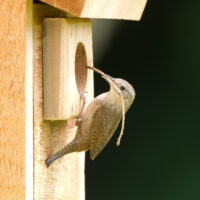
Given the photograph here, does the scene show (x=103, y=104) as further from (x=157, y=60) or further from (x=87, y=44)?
(x=157, y=60)

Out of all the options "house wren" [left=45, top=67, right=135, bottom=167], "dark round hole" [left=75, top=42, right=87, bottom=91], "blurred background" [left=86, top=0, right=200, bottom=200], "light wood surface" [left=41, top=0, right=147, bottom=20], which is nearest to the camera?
"light wood surface" [left=41, top=0, right=147, bottom=20]

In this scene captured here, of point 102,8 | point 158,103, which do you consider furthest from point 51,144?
point 158,103

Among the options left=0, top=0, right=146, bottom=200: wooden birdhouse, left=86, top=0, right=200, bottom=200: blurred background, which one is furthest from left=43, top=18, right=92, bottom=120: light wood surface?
left=86, top=0, right=200, bottom=200: blurred background

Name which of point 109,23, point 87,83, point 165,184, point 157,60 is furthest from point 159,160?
point 87,83

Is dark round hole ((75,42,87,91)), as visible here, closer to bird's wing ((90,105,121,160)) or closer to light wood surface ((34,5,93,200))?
light wood surface ((34,5,93,200))

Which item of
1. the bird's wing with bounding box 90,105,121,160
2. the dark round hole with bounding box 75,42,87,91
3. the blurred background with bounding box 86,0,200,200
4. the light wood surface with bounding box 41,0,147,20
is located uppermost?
the light wood surface with bounding box 41,0,147,20

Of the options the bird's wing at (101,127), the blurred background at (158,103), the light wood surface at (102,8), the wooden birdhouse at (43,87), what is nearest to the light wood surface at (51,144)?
the wooden birdhouse at (43,87)
